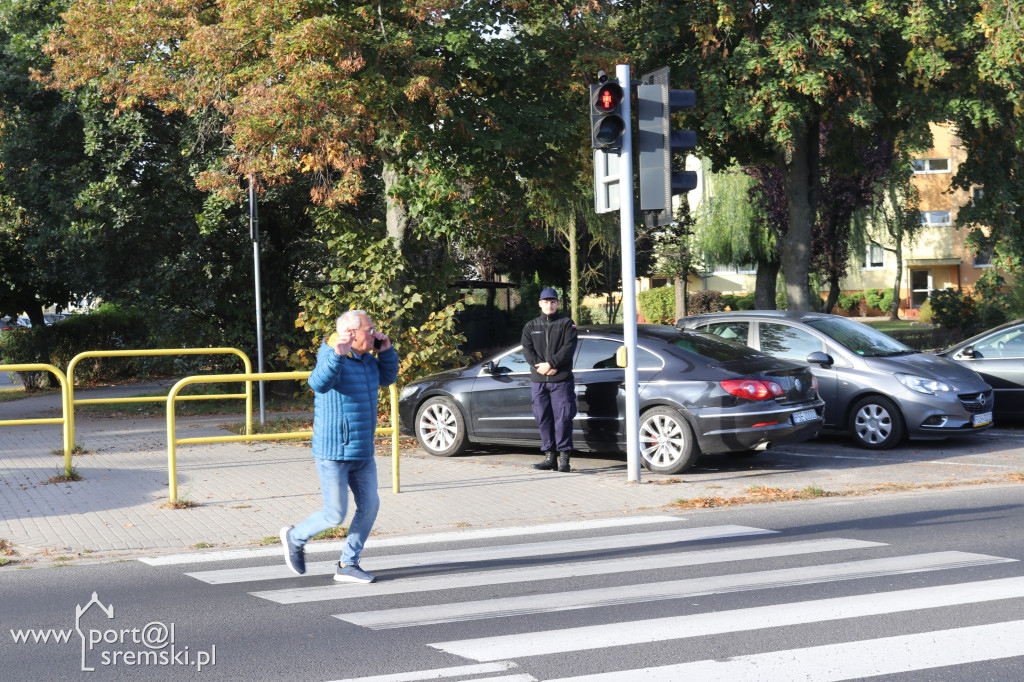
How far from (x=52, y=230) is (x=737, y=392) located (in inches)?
488

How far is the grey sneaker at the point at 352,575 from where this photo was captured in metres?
6.63

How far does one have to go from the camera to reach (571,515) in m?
8.89

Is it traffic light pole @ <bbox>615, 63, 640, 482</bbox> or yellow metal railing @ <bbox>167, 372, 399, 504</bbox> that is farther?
traffic light pole @ <bbox>615, 63, 640, 482</bbox>

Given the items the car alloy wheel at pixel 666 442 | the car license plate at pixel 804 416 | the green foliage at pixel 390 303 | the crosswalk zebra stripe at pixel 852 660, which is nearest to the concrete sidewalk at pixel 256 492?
the car alloy wheel at pixel 666 442

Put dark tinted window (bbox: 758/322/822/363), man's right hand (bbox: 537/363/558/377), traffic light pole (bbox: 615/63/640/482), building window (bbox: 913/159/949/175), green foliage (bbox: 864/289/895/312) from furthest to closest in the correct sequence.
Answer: green foliage (bbox: 864/289/895/312) < building window (bbox: 913/159/949/175) < dark tinted window (bbox: 758/322/822/363) < man's right hand (bbox: 537/363/558/377) < traffic light pole (bbox: 615/63/640/482)

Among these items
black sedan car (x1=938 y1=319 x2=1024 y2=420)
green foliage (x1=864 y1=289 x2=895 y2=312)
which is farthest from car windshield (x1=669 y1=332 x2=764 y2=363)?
green foliage (x1=864 y1=289 x2=895 y2=312)

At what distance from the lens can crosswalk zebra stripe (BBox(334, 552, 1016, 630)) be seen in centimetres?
582

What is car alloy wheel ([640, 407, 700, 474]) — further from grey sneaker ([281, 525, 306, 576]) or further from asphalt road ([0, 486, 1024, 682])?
grey sneaker ([281, 525, 306, 576])

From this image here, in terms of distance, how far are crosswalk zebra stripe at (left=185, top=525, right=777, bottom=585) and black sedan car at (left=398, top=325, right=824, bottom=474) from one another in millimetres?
2426

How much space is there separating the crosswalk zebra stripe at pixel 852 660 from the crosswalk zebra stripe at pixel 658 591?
119 centimetres

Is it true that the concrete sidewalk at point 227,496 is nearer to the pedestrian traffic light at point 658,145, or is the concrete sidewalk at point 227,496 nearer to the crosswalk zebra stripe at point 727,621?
the pedestrian traffic light at point 658,145

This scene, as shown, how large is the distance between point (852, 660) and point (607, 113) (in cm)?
631

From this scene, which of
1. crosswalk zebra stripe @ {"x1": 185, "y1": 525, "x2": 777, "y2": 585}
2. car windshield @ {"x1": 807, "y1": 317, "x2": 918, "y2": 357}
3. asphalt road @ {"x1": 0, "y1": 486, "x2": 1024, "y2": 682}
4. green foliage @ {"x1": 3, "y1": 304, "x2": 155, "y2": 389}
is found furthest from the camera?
green foliage @ {"x1": 3, "y1": 304, "x2": 155, "y2": 389}

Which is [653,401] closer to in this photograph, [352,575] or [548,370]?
[548,370]
